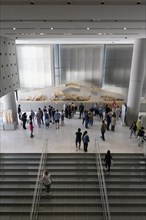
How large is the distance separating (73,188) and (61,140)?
3.03 m

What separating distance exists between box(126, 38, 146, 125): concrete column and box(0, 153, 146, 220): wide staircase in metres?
4.03

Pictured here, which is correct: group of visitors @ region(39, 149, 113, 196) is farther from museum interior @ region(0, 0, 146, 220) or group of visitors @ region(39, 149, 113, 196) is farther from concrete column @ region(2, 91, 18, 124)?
concrete column @ region(2, 91, 18, 124)

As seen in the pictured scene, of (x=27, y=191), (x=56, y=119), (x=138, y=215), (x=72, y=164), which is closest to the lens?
(x=138, y=215)

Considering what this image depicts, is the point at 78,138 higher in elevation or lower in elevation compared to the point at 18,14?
lower

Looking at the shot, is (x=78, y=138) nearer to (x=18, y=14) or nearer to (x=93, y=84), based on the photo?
(x=18, y=14)

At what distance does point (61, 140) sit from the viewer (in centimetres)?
1012

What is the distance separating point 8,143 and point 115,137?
19.6ft

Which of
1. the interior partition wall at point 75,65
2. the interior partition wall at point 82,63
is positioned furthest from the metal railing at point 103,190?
the interior partition wall at point 75,65

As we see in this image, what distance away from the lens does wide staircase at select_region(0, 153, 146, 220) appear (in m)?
6.87

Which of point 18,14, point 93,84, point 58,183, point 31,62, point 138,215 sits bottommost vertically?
point 138,215

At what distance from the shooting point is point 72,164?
8.52m

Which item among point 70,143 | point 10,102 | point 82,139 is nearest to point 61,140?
point 70,143

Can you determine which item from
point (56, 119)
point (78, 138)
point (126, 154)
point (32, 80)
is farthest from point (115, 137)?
point (32, 80)

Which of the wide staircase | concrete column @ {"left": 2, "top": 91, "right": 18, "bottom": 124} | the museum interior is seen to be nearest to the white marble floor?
the museum interior
